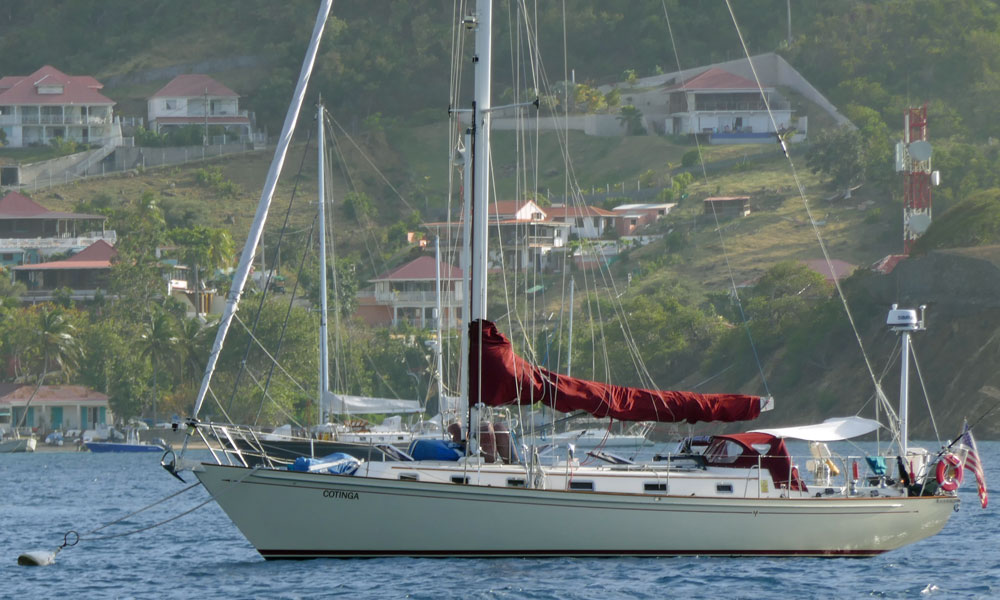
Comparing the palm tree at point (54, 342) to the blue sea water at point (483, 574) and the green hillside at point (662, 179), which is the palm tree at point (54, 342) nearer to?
the green hillside at point (662, 179)

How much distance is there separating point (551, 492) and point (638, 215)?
378ft

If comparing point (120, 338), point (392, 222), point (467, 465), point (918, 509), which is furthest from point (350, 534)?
point (392, 222)

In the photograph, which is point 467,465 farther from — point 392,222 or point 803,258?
point 392,222

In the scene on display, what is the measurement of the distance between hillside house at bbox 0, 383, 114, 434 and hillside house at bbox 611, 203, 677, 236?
51359 millimetres

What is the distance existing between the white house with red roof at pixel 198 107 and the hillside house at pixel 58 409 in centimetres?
8174

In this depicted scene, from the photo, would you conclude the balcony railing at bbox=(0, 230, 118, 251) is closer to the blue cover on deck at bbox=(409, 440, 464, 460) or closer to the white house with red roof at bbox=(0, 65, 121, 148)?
the white house with red roof at bbox=(0, 65, 121, 148)

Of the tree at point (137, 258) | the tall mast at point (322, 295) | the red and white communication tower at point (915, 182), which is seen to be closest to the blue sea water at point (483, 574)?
the tall mast at point (322, 295)

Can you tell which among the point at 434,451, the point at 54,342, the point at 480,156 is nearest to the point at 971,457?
the point at 434,451

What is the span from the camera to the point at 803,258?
118312 mm

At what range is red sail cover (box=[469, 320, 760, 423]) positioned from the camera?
93.0ft

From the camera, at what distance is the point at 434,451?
93.1 feet

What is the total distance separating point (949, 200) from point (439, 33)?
87.4m

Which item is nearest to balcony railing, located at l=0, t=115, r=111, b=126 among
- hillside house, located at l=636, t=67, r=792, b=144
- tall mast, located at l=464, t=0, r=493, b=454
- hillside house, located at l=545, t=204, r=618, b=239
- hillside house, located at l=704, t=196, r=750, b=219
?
hillside house, located at l=545, t=204, r=618, b=239

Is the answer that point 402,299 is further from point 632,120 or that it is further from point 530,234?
point 632,120
